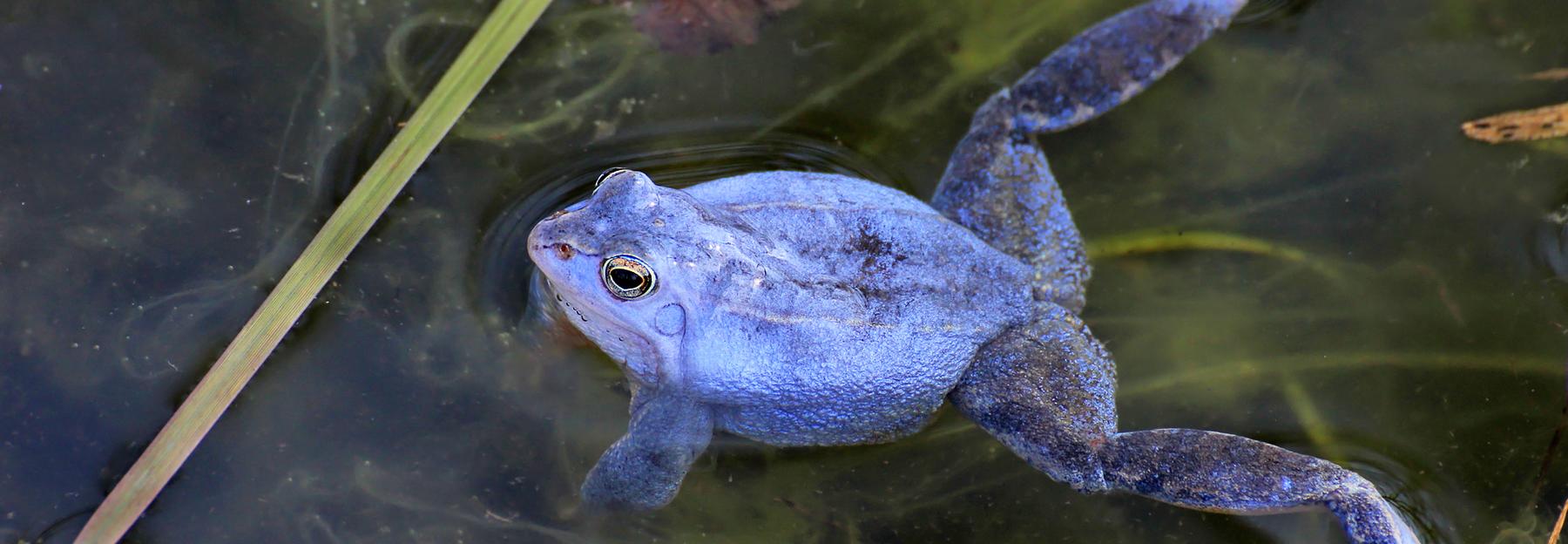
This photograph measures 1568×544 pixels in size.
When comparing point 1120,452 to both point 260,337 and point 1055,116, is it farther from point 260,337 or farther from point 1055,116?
point 260,337

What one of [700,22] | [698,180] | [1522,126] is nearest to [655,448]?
[698,180]

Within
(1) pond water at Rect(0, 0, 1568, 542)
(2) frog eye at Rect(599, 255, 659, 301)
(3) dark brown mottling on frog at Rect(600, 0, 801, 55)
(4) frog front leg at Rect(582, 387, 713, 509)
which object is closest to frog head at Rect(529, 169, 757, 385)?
(2) frog eye at Rect(599, 255, 659, 301)

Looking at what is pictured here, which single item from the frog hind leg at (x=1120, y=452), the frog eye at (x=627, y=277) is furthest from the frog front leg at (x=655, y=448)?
the frog hind leg at (x=1120, y=452)

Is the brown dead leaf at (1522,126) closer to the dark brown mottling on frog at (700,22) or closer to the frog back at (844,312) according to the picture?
the frog back at (844,312)

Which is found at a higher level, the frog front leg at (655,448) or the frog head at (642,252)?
the frog head at (642,252)

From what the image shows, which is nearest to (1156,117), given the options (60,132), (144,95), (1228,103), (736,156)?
(1228,103)

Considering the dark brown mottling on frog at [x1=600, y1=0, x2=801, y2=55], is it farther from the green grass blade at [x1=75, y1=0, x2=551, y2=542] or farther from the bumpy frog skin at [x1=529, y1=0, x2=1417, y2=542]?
the green grass blade at [x1=75, y1=0, x2=551, y2=542]

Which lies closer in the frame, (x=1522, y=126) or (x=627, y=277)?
(x=627, y=277)
